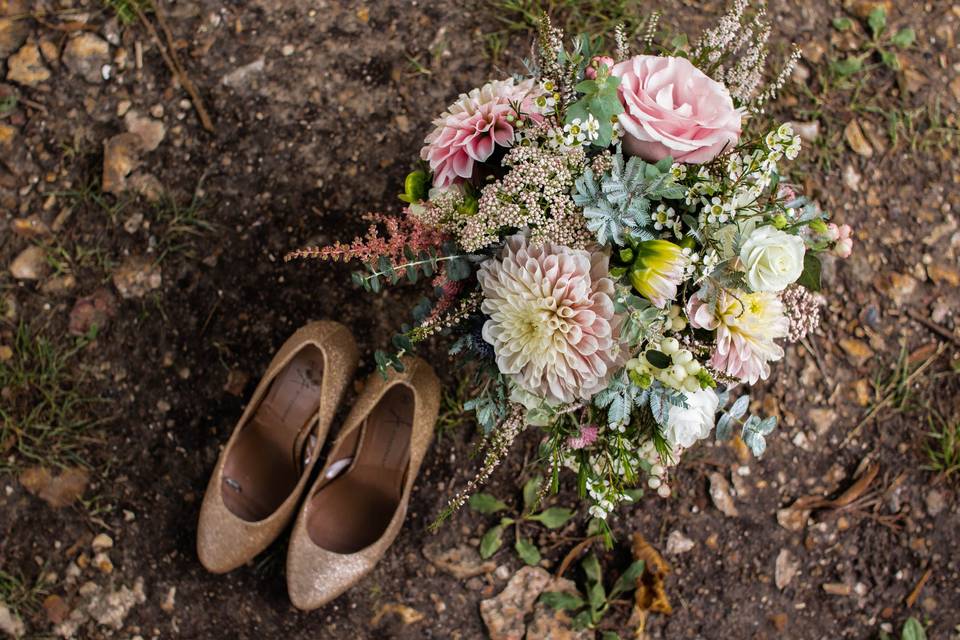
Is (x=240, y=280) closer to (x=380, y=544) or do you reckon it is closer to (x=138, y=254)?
(x=138, y=254)

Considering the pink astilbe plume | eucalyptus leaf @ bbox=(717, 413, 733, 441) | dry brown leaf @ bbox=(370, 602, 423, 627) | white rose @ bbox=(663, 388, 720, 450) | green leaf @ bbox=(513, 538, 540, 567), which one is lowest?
dry brown leaf @ bbox=(370, 602, 423, 627)

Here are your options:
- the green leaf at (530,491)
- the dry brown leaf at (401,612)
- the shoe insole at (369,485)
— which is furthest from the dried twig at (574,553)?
the shoe insole at (369,485)

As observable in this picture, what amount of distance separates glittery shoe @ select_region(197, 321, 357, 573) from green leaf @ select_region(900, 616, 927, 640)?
164 cm

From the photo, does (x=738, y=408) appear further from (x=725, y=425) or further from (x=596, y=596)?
(x=596, y=596)

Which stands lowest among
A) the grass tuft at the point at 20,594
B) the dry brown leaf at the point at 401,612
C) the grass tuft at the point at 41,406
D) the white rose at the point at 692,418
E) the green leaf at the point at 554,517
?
the grass tuft at the point at 20,594

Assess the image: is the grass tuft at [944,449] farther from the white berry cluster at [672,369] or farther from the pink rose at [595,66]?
the pink rose at [595,66]

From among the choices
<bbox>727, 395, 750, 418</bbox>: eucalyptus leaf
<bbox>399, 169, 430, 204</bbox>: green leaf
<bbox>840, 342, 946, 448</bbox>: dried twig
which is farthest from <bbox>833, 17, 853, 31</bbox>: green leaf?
<bbox>399, 169, 430, 204</bbox>: green leaf

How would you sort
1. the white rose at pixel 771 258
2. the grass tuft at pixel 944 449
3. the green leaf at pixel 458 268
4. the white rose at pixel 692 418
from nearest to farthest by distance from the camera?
the white rose at pixel 771 258, the white rose at pixel 692 418, the green leaf at pixel 458 268, the grass tuft at pixel 944 449

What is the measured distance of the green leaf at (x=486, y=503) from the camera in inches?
78.3

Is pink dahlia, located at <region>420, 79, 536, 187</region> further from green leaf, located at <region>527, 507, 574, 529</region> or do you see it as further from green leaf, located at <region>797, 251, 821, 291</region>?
green leaf, located at <region>527, 507, 574, 529</region>

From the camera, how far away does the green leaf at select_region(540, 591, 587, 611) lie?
198 cm

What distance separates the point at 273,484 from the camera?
190 cm

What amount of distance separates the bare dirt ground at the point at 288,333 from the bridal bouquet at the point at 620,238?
77 centimetres

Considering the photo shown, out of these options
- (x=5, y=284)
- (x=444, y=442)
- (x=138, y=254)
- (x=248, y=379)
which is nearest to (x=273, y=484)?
(x=248, y=379)
